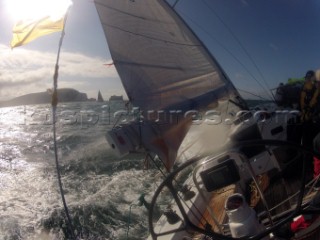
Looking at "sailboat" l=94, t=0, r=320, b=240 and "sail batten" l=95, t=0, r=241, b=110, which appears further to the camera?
"sail batten" l=95, t=0, r=241, b=110

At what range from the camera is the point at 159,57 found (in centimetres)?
482

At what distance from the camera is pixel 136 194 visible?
27.7 feet

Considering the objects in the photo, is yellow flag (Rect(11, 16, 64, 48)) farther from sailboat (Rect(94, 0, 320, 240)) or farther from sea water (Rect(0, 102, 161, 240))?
sea water (Rect(0, 102, 161, 240))

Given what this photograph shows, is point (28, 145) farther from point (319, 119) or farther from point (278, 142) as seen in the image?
point (278, 142)

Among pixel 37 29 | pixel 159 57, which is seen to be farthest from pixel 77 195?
→ pixel 37 29

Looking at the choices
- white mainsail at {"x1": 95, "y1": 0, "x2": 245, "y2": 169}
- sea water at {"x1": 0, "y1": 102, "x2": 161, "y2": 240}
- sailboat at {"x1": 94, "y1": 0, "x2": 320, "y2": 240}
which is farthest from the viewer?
sea water at {"x1": 0, "y1": 102, "x2": 161, "y2": 240}

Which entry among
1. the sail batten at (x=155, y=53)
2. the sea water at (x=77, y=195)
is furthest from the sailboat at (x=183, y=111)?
the sea water at (x=77, y=195)

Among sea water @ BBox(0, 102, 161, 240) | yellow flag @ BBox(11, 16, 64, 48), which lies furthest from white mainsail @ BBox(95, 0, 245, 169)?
sea water @ BBox(0, 102, 161, 240)

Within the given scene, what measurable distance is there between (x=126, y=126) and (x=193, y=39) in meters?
2.02

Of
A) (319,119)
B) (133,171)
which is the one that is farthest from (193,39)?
(133,171)

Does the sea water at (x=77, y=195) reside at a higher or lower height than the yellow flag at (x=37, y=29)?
lower

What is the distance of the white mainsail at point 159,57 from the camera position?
473 cm

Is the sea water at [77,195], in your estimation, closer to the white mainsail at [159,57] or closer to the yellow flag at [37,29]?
the white mainsail at [159,57]

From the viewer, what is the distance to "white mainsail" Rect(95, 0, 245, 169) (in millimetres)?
4730
